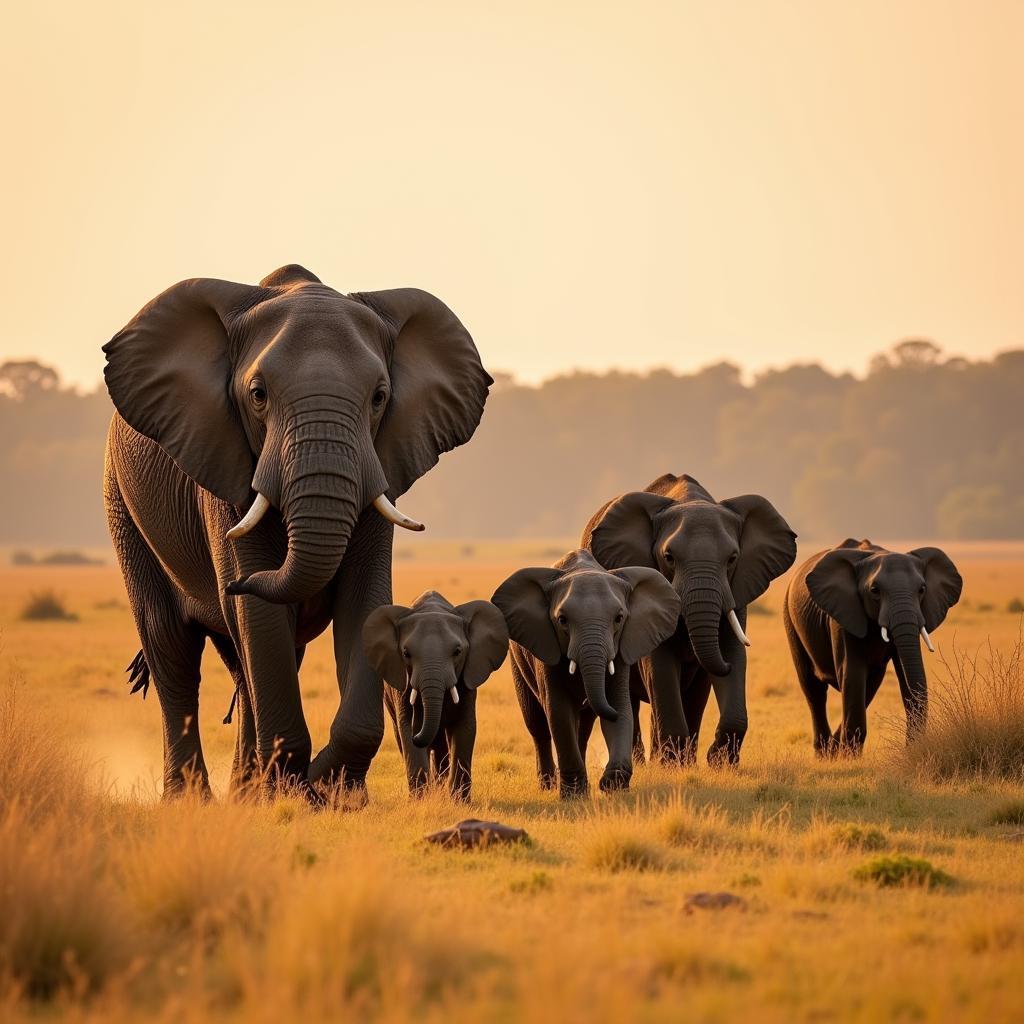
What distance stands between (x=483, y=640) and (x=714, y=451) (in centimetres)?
15868

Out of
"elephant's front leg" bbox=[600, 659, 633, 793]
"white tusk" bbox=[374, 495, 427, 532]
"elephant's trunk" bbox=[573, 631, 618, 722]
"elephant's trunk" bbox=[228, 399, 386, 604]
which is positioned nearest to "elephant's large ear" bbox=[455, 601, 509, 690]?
"elephant's trunk" bbox=[573, 631, 618, 722]

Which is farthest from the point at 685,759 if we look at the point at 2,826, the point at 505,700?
the point at 505,700

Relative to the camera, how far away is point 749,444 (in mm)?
160500

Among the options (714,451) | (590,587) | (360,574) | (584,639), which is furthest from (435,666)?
(714,451)

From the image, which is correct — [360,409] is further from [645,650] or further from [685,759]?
[685,759]

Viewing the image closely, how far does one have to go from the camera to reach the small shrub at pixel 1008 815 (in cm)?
1162

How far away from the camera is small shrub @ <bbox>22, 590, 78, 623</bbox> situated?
3953 cm

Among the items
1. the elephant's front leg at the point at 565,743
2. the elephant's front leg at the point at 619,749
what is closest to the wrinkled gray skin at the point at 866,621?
the elephant's front leg at the point at 619,749

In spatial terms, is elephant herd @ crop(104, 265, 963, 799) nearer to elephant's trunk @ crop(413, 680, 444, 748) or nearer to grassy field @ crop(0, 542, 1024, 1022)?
elephant's trunk @ crop(413, 680, 444, 748)

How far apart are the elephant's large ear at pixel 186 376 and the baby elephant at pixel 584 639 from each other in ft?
9.05

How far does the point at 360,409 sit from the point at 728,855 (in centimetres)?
338

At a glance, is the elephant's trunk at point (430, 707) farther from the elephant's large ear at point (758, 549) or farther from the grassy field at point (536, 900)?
the elephant's large ear at point (758, 549)

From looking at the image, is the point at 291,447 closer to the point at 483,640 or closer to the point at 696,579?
the point at 483,640

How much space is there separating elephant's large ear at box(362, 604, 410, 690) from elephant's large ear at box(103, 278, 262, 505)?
1239 millimetres
